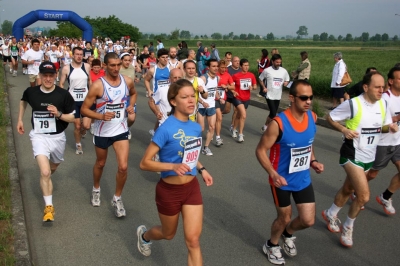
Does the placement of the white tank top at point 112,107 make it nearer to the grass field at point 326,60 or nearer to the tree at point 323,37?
the grass field at point 326,60

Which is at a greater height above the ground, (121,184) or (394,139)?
(394,139)

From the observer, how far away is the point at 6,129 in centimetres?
1003

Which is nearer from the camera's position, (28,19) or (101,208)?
(101,208)

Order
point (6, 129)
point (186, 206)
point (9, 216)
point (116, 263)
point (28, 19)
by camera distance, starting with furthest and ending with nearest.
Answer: point (28, 19) → point (6, 129) → point (9, 216) → point (116, 263) → point (186, 206)

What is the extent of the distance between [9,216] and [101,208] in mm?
1151

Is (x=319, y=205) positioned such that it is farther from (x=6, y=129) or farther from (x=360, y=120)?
(x=6, y=129)

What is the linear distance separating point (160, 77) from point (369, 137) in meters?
4.54

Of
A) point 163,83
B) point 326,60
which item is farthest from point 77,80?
point 326,60

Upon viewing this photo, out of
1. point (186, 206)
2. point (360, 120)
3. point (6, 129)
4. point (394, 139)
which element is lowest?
point (6, 129)

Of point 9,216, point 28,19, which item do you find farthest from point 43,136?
point 28,19

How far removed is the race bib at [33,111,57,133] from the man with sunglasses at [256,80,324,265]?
2.76 m

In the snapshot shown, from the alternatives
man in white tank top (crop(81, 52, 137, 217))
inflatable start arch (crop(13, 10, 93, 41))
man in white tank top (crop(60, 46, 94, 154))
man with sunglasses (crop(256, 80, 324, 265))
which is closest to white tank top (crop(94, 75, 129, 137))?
man in white tank top (crop(81, 52, 137, 217))

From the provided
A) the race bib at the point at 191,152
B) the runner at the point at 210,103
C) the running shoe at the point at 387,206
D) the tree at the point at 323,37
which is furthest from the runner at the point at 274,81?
the tree at the point at 323,37

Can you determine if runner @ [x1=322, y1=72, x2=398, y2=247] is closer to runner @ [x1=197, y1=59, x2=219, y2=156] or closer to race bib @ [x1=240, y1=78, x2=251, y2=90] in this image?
runner @ [x1=197, y1=59, x2=219, y2=156]
